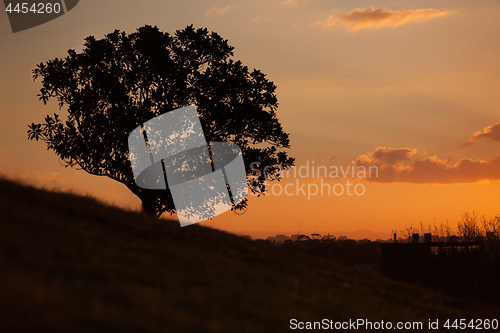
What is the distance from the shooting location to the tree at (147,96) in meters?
22.4

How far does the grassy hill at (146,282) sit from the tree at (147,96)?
705cm

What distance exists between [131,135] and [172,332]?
657 inches

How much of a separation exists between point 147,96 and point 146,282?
631 inches

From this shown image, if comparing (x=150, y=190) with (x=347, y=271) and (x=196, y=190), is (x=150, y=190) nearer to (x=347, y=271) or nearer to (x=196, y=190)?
(x=196, y=190)

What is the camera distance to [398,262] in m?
32.8

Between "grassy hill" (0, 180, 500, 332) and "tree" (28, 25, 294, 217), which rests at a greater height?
"tree" (28, 25, 294, 217)

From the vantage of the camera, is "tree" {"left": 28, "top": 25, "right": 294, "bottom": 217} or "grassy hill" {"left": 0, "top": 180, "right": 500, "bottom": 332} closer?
"grassy hill" {"left": 0, "top": 180, "right": 500, "bottom": 332}

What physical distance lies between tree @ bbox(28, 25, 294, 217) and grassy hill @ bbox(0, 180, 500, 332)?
7049mm

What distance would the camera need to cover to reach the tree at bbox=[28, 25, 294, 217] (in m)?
22.4

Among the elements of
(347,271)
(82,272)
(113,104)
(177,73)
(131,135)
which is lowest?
(347,271)

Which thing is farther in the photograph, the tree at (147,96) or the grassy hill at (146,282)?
the tree at (147,96)

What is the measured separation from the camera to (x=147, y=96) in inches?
914

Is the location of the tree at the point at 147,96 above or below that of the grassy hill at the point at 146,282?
above

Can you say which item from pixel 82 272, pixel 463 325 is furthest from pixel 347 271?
pixel 82 272
